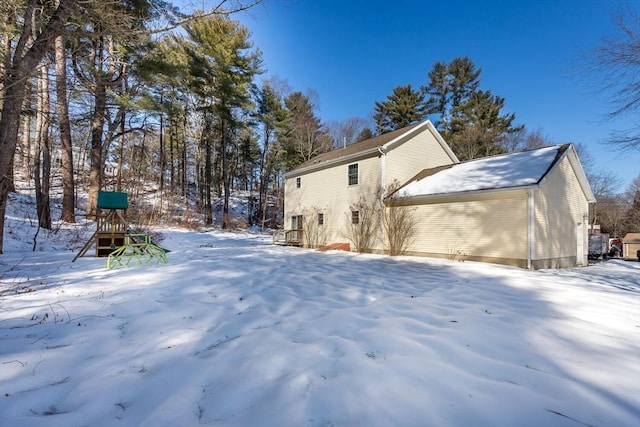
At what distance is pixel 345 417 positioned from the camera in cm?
179

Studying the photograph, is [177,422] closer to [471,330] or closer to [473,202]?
[471,330]

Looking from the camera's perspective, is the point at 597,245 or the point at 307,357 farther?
the point at 597,245

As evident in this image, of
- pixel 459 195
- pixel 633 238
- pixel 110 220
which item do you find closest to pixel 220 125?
pixel 110 220

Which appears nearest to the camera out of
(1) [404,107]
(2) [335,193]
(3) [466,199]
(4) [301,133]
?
(3) [466,199]

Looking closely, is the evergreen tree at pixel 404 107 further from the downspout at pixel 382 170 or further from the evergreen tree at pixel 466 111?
the downspout at pixel 382 170

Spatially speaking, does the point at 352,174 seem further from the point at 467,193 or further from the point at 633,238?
the point at 633,238

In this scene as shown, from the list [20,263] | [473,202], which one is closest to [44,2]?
[20,263]

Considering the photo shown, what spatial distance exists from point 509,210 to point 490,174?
78.9 inches

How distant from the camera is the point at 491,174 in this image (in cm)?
1102

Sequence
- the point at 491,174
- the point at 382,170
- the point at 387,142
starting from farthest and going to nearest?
the point at 387,142, the point at 382,170, the point at 491,174

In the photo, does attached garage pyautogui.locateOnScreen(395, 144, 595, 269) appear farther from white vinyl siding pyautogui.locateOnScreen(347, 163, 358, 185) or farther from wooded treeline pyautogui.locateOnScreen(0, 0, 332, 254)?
wooded treeline pyautogui.locateOnScreen(0, 0, 332, 254)

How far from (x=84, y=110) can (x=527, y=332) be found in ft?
47.9

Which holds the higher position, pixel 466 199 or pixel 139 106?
pixel 139 106

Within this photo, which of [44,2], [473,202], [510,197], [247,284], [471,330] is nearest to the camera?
[471,330]
